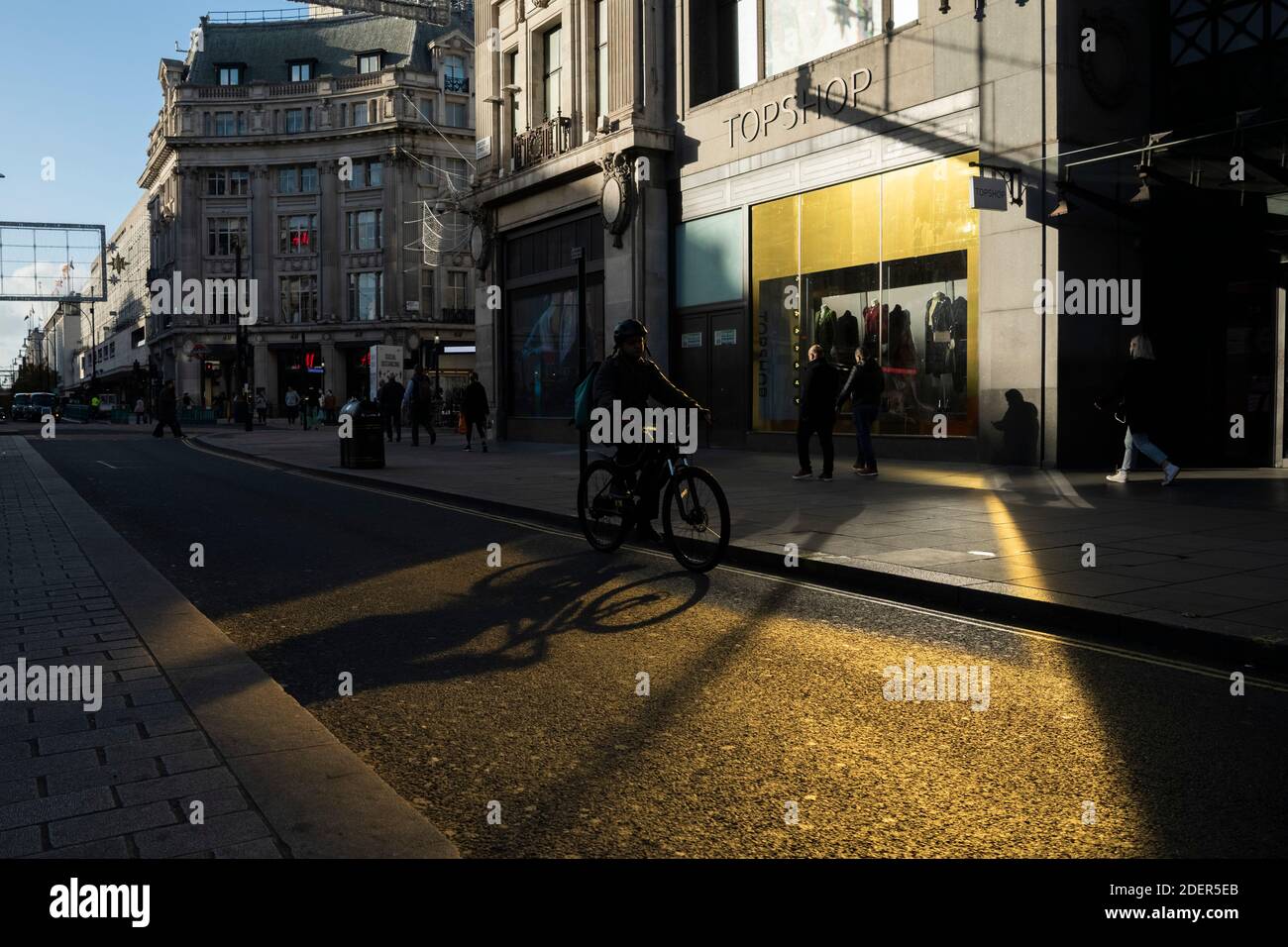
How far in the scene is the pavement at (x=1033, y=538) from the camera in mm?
6051

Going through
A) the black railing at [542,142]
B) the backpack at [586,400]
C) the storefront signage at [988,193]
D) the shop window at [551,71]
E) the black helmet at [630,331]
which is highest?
the shop window at [551,71]

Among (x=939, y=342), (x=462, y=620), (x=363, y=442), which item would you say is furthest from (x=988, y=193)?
(x=462, y=620)

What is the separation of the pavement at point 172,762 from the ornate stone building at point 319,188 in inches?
2246

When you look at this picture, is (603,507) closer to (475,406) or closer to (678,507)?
(678,507)

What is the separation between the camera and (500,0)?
1086 inches

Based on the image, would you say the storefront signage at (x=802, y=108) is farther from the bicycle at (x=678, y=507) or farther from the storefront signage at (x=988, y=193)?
the bicycle at (x=678, y=507)

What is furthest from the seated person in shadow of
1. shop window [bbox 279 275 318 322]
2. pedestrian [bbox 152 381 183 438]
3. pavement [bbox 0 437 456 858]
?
shop window [bbox 279 275 318 322]

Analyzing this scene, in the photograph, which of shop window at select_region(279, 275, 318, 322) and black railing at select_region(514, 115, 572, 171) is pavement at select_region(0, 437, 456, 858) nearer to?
black railing at select_region(514, 115, 572, 171)

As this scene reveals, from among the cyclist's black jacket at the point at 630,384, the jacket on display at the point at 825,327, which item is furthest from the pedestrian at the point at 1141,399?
the cyclist's black jacket at the point at 630,384

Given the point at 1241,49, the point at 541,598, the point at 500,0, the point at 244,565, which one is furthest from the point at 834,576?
the point at 500,0

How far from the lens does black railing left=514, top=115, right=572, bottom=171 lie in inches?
961

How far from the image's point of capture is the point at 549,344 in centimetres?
2588

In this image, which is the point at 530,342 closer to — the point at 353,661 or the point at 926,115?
the point at 926,115
